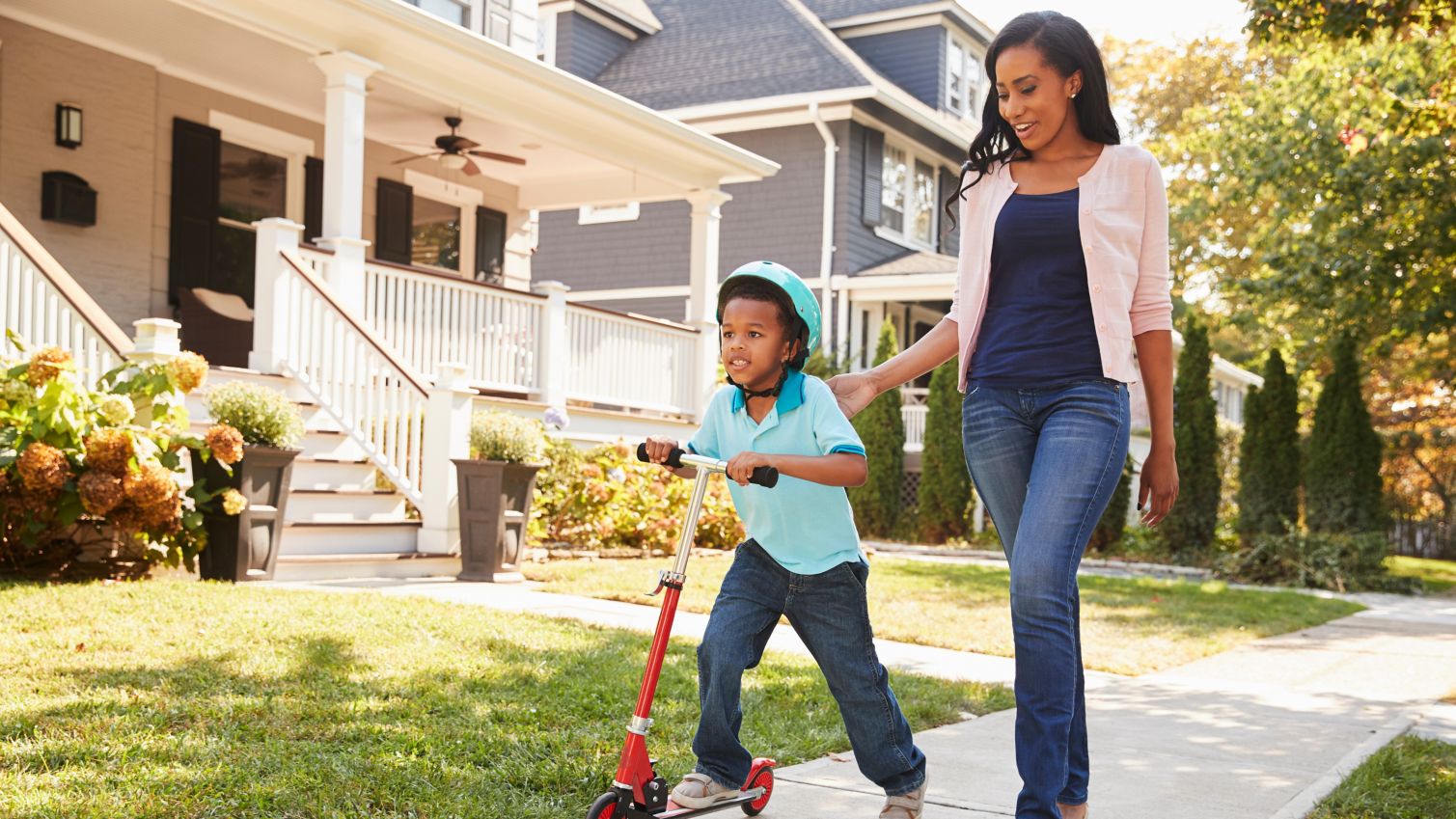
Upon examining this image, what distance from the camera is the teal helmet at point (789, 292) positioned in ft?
10.3

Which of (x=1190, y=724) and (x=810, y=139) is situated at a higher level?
(x=810, y=139)

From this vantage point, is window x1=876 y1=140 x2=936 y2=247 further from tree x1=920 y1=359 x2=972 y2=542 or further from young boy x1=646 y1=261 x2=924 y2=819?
young boy x1=646 y1=261 x2=924 y2=819

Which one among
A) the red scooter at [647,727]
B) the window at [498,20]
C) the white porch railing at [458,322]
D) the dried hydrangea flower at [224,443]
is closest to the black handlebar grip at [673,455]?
the red scooter at [647,727]

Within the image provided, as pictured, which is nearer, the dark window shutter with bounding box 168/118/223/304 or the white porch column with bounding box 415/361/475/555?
the white porch column with bounding box 415/361/475/555

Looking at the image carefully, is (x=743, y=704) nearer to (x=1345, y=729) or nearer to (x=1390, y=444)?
(x=1345, y=729)

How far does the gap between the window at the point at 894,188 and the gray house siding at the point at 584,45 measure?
5449 mm

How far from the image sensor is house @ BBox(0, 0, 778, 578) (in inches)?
362

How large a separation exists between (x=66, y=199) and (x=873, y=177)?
1348 cm

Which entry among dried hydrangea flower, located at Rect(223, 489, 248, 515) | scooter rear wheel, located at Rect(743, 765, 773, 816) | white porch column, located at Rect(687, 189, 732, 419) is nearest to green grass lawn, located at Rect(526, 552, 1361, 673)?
dried hydrangea flower, located at Rect(223, 489, 248, 515)

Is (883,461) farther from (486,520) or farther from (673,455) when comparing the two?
(673,455)

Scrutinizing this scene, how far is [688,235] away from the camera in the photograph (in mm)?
22484

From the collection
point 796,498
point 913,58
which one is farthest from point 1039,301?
point 913,58

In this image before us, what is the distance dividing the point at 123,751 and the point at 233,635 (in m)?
1.82

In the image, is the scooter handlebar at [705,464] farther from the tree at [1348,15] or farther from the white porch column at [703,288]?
the white porch column at [703,288]
